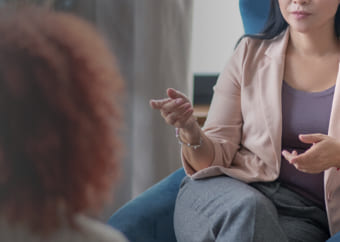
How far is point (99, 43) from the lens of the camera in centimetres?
40

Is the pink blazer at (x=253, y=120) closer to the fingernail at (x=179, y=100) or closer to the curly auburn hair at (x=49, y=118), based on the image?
the fingernail at (x=179, y=100)

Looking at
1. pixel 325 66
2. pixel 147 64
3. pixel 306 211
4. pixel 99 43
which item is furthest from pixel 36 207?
pixel 325 66

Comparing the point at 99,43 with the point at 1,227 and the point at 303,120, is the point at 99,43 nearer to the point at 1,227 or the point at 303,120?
the point at 1,227

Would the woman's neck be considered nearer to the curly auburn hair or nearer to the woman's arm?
the woman's arm

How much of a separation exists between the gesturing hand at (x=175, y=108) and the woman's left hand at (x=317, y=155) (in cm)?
20

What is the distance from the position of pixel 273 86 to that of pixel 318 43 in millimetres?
153

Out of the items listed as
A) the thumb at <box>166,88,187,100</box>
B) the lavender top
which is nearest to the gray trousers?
the lavender top

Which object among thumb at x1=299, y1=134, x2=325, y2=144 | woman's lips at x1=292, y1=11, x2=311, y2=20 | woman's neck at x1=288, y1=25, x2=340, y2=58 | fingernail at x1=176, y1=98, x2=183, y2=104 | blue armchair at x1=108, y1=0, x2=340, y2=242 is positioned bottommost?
blue armchair at x1=108, y1=0, x2=340, y2=242

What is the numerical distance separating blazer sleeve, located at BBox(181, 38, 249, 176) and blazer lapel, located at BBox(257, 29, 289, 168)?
0.05 meters

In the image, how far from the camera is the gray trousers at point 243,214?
0.84 metres

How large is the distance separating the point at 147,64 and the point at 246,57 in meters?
0.57

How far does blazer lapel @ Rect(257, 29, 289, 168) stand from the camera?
1017 mm

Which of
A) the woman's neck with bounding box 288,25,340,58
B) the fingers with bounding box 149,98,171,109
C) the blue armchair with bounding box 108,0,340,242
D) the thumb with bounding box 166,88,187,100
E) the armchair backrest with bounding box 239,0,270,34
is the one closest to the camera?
the fingers with bounding box 149,98,171,109

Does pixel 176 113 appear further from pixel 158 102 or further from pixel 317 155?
pixel 317 155
